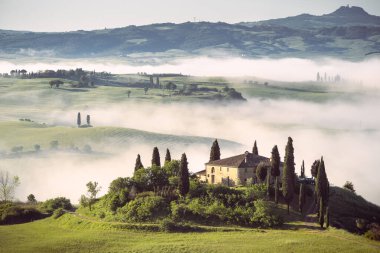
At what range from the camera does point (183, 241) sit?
338 ft

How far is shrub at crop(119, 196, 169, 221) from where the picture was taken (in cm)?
11619

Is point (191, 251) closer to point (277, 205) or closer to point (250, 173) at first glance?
point (277, 205)

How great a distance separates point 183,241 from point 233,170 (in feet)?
115

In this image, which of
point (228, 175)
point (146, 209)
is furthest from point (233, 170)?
point (146, 209)

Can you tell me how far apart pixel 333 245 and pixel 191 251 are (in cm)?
2400

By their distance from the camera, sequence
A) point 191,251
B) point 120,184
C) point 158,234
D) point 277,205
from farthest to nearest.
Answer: point 120,184, point 277,205, point 158,234, point 191,251

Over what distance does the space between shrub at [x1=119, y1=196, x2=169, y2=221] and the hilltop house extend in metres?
21.3

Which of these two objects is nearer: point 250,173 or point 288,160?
point 288,160

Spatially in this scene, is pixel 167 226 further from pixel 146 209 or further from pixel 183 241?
pixel 183 241

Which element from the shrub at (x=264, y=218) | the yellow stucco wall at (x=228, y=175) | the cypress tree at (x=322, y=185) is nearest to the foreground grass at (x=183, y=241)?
the shrub at (x=264, y=218)

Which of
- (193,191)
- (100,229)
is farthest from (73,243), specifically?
(193,191)

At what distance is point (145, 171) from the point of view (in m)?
132

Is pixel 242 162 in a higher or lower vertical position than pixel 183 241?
higher

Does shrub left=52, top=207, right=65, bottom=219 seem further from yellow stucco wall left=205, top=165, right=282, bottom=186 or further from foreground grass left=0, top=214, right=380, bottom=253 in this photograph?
yellow stucco wall left=205, top=165, right=282, bottom=186
